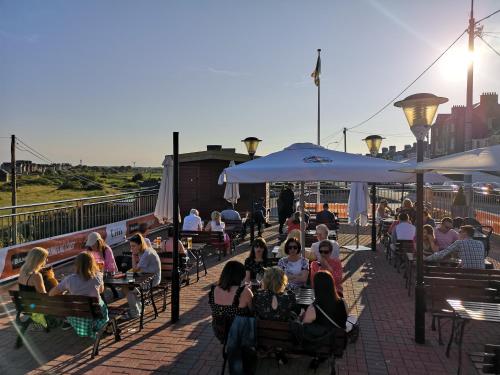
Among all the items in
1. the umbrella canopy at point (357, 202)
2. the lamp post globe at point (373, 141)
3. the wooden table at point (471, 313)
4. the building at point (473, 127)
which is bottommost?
the wooden table at point (471, 313)

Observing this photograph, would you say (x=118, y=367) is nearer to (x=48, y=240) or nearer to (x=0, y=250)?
(x=0, y=250)

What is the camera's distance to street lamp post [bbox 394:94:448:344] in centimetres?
509

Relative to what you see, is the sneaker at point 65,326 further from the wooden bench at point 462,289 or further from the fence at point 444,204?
the fence at point 444,204

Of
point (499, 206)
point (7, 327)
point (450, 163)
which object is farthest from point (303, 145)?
point (499, 206)

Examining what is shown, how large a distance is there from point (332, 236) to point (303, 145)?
3893mm

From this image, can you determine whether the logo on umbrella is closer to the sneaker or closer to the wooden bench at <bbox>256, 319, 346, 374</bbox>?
the wooden bench at <bbox>256, 319, 346, 374</bbox>

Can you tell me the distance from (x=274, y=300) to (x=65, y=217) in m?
7.89

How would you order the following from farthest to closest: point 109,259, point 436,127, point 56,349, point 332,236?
1. point 436,127
2. point 332,236
3. point 109,259
4. point 56,349

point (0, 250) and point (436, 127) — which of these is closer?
point (0, 250)

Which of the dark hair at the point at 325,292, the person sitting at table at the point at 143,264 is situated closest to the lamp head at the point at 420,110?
the dark hair at the point at 325,292

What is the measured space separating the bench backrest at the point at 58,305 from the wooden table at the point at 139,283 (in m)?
0.89

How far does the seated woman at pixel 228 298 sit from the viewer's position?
13.9 ft

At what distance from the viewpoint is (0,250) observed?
25.3 ft

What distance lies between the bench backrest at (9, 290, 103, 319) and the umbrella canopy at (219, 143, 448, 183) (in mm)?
2715
